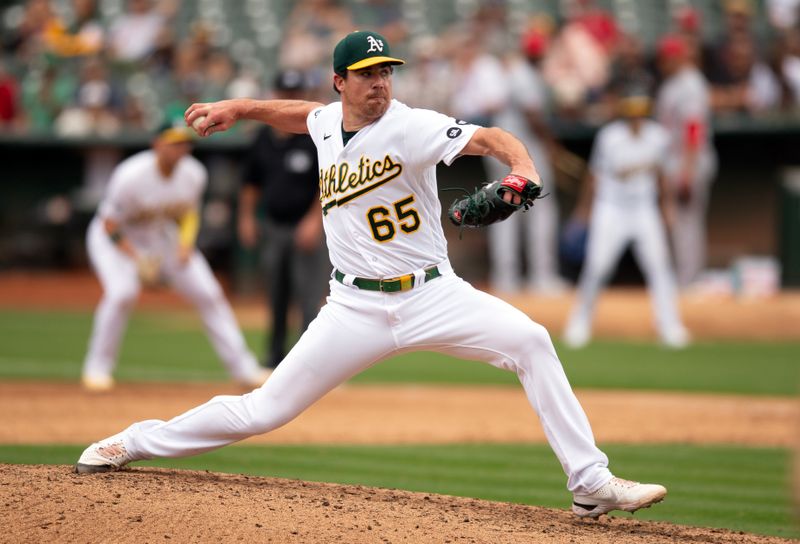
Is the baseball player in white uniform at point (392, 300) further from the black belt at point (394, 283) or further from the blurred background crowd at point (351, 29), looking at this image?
the blurred background crowd at point (351, 29)

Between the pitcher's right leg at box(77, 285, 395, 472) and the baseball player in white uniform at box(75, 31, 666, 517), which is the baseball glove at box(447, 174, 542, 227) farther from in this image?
the pitcher's right leg at box(77, 285, 395, 472)

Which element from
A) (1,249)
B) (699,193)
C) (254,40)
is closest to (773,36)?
(699,193)

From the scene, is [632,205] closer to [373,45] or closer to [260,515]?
[373,45]

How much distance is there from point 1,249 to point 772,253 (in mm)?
11838

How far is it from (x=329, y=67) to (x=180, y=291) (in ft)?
24.2

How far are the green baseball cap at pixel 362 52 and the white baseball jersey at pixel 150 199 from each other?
200 inches

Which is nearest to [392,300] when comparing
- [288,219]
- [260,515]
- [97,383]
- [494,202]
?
[494,202]

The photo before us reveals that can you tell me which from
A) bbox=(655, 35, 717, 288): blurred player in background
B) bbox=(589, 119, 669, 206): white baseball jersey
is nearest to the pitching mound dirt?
bbox=(589, 119, 669, 206): white baseball jersey

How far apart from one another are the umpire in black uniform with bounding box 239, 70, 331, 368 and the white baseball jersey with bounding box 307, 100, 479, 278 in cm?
476

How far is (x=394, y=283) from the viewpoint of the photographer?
5.17 m

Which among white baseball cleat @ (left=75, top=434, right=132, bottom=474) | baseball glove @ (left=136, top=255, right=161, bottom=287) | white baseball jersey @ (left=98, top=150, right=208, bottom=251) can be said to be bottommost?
white baseball cleat @ (left=75, top=434, right=132, bottom=474)

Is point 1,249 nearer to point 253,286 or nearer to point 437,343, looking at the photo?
point 253,286

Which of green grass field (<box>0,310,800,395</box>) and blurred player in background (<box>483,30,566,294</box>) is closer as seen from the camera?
green grass field (<box>0,310,800,395</box>)

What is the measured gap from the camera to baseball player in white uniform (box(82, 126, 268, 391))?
10016 mm
